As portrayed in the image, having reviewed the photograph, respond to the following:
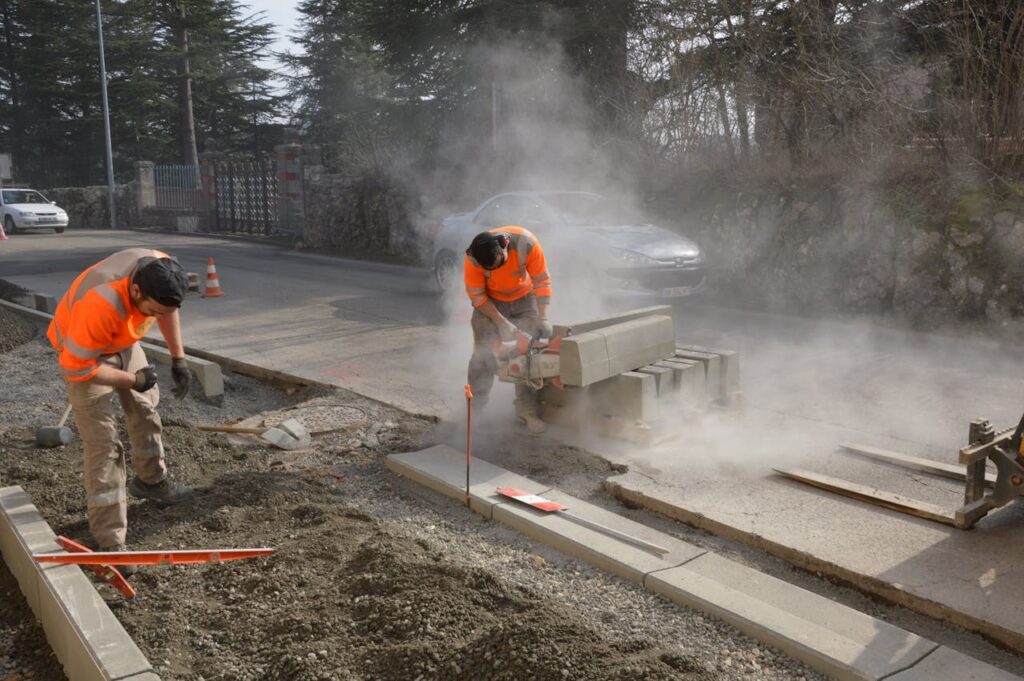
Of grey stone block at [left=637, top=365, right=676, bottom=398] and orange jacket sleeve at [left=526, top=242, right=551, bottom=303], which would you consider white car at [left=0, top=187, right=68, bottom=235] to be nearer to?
orange jacket sleeve at [left=526, top=242, right=551, bottom=303]

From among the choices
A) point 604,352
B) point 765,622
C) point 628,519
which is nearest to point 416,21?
point 604,352

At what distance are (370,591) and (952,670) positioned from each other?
232 centimetres

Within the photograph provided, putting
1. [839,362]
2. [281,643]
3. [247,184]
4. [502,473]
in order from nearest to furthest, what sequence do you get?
[281,643] < [502,473] < [839,362] < [247,184]

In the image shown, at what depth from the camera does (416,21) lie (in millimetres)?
19547

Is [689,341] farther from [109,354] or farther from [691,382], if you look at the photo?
[109,354]

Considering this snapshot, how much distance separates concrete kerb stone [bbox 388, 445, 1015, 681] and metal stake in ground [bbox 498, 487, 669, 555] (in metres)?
0.04

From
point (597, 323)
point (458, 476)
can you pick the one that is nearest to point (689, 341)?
point (597, 323)

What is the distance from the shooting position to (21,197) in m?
27.9

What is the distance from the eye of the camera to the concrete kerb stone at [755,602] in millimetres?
3141

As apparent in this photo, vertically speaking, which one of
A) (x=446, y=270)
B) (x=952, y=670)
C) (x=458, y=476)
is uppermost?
(x=446, y=270)

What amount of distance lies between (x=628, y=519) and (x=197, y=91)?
141 ft

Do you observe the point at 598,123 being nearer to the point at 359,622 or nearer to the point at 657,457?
the point at 657,457

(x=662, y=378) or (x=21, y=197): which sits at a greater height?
(x=21, y=197)

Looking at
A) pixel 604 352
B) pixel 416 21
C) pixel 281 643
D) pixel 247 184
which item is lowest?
pixel 281 643
